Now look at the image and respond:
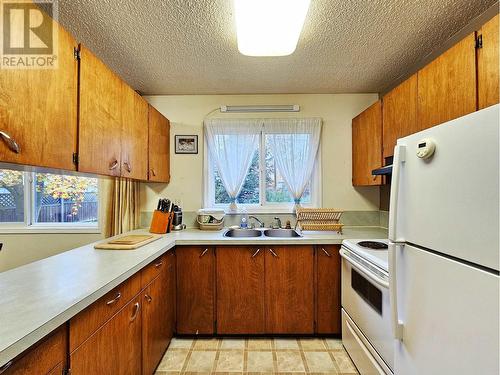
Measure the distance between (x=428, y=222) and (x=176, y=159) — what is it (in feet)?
8.13

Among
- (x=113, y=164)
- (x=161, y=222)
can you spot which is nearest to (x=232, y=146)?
(x=161, y=222)

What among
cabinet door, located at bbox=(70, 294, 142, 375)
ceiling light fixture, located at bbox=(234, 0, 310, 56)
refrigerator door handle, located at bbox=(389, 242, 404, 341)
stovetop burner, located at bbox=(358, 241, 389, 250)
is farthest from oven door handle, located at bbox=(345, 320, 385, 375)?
ceiling light fixture, located at bbox=(234, 0, 310, 56)

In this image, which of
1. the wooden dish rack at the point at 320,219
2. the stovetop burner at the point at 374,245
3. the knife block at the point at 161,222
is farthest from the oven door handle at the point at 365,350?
the knife block at the point at 161,222

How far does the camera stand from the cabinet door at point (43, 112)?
0.97 m

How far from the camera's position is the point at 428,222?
0.93 metres

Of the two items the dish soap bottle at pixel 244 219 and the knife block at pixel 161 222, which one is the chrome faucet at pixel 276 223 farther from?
the knife block at pixel 161 222

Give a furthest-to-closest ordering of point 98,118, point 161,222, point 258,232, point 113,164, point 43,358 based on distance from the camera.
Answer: point 258,232
point 161,222
point 113,164
point 98,118
point 43,358

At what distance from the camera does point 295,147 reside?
108 inches

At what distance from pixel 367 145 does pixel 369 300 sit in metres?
1.47

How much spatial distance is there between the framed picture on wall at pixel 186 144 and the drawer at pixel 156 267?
1.23 metres

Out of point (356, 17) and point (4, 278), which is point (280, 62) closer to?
point (356, 17)

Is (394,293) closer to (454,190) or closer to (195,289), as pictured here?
(454,190)

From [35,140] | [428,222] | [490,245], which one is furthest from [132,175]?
[490,245]

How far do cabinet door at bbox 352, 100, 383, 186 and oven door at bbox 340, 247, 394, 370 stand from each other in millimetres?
863
